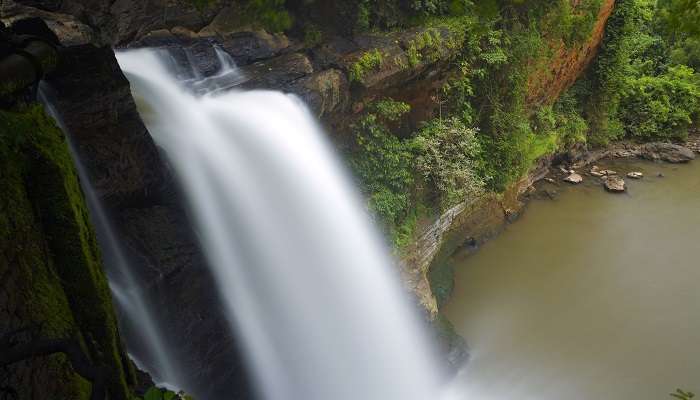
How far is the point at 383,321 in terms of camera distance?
7.74 meters

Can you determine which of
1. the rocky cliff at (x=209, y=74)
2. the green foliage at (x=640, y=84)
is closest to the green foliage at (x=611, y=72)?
the green foliage at (x=640, y=84)

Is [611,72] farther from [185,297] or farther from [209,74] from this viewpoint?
[185,297]

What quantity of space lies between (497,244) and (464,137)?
2.88 metres

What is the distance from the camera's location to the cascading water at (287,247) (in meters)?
5.93

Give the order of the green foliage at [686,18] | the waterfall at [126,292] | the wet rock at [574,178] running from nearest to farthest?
the green foliage at [686,18] < the waterfall at [126,292] < the wet rock at [574,178]

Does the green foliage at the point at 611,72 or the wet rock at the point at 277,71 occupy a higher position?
the wet rock at the point at 277,71

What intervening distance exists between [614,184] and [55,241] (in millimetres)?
13702

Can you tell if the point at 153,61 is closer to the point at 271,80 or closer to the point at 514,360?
the point at 271,80

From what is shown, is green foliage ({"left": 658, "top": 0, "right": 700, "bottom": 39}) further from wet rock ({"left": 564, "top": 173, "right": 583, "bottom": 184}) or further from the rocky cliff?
wet rock ({"left": 564, "top": 173, "right": 583, "bottom": 184})

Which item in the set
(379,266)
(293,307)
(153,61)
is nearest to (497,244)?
(379,266)

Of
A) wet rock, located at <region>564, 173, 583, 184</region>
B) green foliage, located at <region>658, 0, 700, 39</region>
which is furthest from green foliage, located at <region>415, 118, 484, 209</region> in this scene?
green foliage, located at <region>658, 0, 700, 39</region>

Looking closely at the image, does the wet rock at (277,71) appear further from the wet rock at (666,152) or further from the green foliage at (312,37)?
the wet rock at (666,152)

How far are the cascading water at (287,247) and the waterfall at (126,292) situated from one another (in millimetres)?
987

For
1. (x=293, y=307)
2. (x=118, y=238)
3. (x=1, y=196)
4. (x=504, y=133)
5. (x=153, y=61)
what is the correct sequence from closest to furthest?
(x=1, y=196)
(x=118, y=238)
(x=293, y=307)
(x=153, y=61)
(x=504, y=133)
